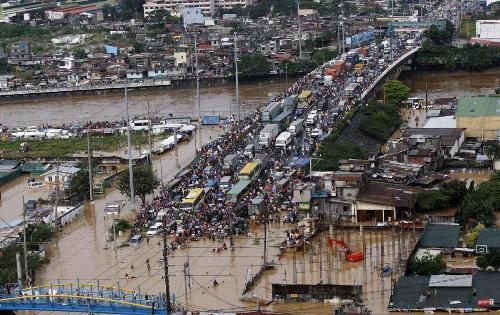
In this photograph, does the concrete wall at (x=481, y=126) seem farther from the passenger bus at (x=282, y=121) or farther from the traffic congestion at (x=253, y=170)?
the passenger bus at (x=282, y=121)

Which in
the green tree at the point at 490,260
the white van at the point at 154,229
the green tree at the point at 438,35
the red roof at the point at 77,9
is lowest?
the white van at the point at 154,229

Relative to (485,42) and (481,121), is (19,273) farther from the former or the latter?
(485,42)

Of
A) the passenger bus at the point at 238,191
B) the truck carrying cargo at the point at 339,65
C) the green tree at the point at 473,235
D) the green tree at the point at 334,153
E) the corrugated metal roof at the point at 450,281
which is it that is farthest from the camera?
the truck carrying cargo at the point at 339,65

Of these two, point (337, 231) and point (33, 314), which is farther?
point (337, 231)

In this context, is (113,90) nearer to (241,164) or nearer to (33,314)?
(241,164)

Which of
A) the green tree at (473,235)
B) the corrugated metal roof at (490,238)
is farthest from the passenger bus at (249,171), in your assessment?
the corrugated metal roof at (490,238)

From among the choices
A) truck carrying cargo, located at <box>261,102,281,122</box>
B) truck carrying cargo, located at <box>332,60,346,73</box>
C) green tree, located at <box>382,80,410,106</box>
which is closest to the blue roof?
truck carrying cargo, located at <box>261,102,281,122</box>

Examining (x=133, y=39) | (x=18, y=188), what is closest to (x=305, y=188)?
(x=18, y=188)

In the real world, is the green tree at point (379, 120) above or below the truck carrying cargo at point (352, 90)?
below

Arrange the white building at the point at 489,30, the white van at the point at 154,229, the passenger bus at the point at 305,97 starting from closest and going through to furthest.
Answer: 1. the white van at the point at 154,229
2. the passenger bus at the point at 305,97
3. the white building at the point at 489,30
